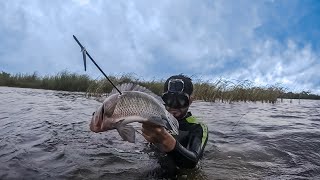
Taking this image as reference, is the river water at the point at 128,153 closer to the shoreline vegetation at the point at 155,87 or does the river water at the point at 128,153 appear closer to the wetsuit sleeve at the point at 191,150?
the wetsuit sleeve at the point at 191,150

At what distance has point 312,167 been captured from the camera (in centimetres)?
599

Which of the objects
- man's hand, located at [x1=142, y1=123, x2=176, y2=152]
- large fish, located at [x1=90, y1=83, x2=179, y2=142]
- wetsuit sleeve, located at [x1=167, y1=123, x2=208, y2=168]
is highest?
large fish, located at [x1=90, y1=83, x2=179, y2=142]

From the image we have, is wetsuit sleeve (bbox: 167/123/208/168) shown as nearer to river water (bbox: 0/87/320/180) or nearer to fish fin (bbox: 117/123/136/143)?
river water (bbox: 0/87/320/180)

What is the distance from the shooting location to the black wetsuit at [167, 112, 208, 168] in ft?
13.5

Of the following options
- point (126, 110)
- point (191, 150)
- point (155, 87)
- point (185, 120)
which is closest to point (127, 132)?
point (126, 110)

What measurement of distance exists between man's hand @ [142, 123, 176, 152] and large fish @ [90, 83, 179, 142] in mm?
208

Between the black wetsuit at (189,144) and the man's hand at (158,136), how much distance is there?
0.51 feet

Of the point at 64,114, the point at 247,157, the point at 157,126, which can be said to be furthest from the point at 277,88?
the point at 157,126

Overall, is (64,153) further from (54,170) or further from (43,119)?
(43,119)

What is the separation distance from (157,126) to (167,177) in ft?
5.59

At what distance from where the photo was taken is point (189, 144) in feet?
15.7

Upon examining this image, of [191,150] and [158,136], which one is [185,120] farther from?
[158,136]

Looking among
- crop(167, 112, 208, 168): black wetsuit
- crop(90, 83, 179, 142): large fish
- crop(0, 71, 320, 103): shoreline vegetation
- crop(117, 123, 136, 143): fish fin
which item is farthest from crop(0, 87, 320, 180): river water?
crop(0, 71, 320, 103): shoreline vegetation

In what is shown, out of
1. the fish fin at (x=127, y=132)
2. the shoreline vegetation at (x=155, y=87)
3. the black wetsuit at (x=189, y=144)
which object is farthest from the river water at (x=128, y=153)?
the shoreline vegetation at (x=155, y=87)
